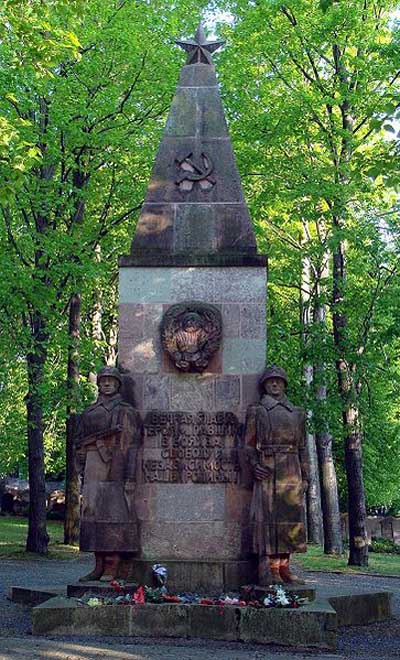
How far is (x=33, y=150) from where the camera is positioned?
13.9 meters

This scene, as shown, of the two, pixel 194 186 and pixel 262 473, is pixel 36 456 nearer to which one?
pixel 194 186

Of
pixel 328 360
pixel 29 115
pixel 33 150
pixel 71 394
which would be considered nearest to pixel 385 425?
pixel 328 360

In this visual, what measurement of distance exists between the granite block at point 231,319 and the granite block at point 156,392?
0.89 metres

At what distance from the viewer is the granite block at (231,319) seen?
10.9 meters

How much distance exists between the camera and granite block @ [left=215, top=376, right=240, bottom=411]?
10.7m

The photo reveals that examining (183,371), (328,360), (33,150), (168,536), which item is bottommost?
(168,536)

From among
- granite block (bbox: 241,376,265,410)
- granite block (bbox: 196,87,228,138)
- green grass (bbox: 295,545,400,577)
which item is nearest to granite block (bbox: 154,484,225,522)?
granite block (bbox: 241,376,265,410)

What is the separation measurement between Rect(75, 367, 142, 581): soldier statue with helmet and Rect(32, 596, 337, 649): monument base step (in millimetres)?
1045

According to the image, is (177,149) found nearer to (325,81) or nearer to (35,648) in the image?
(35,648)

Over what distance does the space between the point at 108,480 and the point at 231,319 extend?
7.66ft

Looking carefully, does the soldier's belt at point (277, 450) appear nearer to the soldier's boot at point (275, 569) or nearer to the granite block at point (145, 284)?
the soldier's boot at point (275, 569)

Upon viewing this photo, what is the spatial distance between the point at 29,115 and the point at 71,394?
6487 millimetres

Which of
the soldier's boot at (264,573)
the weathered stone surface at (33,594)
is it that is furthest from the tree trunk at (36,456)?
the soldier's boot at (264,573)

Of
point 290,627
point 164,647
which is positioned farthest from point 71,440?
point 164,647
